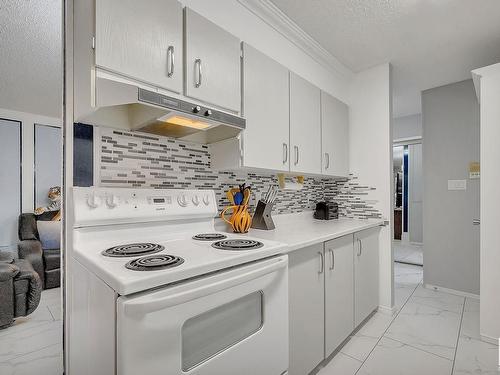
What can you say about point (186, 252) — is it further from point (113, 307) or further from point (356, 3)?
point (356, 3)

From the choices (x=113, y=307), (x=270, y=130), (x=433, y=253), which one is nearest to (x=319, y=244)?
(x=270, y=130)

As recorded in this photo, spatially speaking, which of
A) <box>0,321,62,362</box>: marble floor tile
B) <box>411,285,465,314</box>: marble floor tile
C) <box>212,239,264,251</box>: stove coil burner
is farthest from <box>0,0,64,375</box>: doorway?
<box>411,285,465,314</box>: marble floor tile

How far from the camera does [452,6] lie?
181 centimetres

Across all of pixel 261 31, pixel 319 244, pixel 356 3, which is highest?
pixel 356 3

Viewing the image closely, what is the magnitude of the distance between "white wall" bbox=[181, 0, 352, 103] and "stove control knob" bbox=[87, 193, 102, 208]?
3.70 feet

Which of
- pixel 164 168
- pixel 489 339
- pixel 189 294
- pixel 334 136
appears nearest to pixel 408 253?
pixel 489 339

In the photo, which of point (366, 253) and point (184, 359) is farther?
point (366, 253)

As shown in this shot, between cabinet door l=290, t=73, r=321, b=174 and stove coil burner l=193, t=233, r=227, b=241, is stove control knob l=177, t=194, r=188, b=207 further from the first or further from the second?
cabinet door l=290, t=73, r=321, b=174

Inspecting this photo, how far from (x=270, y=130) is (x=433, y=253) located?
2.78m

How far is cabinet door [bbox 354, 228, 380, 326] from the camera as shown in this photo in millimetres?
2068

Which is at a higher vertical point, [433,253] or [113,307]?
[113,307]

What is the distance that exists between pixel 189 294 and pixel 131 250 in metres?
0.38

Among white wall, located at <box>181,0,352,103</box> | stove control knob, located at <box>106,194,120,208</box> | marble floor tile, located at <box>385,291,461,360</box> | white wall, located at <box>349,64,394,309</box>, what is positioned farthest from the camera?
white wall, located at <box>349,64,394,309</box>

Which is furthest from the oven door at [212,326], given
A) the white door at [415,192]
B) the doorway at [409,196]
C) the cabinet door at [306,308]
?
the white door at [415,192]
